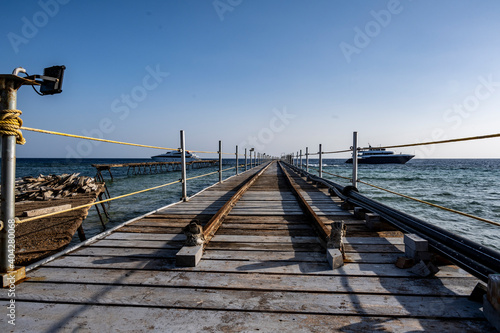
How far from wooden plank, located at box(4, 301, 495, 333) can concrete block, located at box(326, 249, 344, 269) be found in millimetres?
499

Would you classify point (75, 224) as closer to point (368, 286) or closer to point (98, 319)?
point (98, 319)

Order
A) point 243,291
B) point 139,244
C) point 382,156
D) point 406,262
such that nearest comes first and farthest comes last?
point 243,291, point 406,262, point 139,244, point 382,156

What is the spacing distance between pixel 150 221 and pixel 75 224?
7.02 feet

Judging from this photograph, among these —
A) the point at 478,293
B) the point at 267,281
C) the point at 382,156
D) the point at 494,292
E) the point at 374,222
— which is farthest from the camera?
the point at 382,156

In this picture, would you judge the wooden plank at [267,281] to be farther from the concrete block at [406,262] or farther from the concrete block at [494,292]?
the concrete block at [494,292]

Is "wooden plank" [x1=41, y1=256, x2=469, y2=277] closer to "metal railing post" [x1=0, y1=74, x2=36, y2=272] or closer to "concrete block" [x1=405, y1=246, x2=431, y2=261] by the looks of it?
"concrete block" [x1=405, y1=246, x2=431, y2=261]

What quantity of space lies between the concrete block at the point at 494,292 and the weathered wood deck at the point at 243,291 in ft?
0.38

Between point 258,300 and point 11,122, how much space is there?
1.88 m

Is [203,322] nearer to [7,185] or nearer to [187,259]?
[187,259]

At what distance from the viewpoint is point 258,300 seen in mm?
1329

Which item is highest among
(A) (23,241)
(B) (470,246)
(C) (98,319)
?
(B) (470,246)

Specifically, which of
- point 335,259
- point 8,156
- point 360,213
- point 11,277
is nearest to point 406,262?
point 335,259

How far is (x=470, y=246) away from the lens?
1.53 m

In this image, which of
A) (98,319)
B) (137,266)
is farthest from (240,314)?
A: (137,266)
